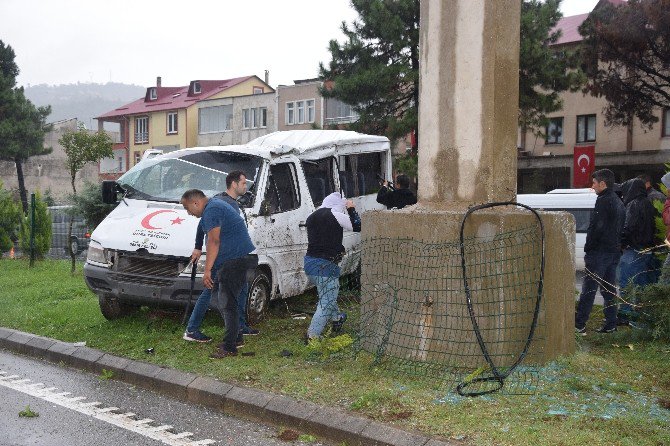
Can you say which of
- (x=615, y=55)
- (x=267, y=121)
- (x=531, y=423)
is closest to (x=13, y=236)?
(x=531, y=423)

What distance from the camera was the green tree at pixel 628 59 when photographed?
29.6 m

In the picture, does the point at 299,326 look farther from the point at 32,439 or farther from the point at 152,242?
the point at 32,439

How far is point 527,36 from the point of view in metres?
27.8

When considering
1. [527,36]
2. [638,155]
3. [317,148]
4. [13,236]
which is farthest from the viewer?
[638,155]

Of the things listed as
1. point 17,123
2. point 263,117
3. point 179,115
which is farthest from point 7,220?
point 179,115

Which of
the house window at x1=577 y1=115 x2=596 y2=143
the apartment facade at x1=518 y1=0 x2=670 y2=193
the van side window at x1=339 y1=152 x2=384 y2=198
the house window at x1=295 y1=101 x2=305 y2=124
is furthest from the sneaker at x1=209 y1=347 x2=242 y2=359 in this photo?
the house window at x1=295 y1=101 x2=305 y2=124

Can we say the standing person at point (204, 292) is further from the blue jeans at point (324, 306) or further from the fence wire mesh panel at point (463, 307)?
the fence wire mesh panel at point (463, 307)

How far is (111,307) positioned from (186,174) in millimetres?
1841

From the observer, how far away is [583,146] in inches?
1554

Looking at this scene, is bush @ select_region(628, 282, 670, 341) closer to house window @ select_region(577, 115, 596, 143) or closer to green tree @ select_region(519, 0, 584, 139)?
green tree @ select_region(519, 0, 584, 139)

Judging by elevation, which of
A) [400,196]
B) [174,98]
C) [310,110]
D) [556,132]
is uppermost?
[174,98]

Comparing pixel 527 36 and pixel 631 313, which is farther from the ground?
pixel 527 36

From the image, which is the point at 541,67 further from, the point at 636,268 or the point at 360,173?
the point at 636,268

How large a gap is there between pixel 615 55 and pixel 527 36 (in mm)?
5009
